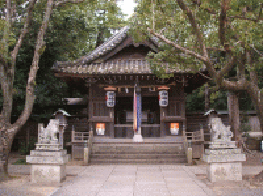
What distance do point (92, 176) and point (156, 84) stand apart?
7.88 meters

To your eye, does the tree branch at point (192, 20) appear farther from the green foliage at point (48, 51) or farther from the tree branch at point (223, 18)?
the green foliage at point (48, 51)

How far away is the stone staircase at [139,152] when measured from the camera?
14.0 meters

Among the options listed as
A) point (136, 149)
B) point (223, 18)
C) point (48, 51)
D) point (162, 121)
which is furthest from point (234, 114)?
point (48, 51)

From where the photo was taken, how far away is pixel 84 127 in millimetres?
17641

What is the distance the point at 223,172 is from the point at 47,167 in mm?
6033

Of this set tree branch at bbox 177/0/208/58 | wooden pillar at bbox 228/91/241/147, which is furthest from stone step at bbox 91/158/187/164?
tree branch at bbox 177/0/208/58

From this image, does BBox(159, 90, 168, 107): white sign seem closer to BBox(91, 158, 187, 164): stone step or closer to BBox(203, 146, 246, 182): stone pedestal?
BBox(91, 158, 187, 164): stone step

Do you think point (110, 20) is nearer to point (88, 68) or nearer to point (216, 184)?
point (88, 68)

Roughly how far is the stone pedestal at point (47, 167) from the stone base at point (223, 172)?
5105mm

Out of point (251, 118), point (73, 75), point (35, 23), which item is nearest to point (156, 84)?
point (73, 75)

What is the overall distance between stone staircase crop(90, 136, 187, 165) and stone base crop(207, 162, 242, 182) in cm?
481

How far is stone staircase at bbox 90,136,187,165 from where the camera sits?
14008mm

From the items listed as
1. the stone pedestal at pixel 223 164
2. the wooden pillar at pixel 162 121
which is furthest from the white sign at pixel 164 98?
the stone pedestal at pixel 223 164

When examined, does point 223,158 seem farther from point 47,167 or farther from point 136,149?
point 136,149
